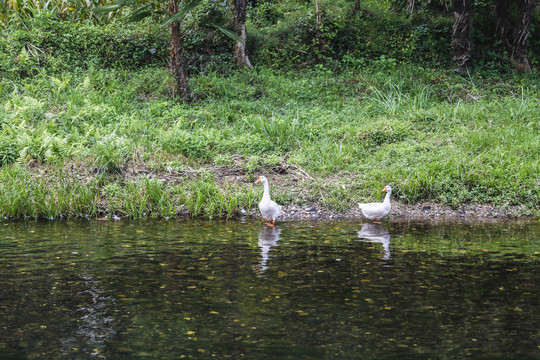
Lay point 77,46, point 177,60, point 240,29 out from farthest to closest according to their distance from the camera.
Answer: point 77,46
point 240,29
point 177,60

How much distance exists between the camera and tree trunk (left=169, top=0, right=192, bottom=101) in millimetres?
16022

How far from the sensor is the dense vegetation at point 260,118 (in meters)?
11.3

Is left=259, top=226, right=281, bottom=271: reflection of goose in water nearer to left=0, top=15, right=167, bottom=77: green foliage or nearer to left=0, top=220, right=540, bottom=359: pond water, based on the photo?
left=0, top=220, right=540, bottom=359: pond water

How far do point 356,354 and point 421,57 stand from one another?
1860cm

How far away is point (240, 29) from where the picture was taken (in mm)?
19734

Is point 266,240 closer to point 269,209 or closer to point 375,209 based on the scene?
point 269,209

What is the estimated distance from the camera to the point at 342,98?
17.4m

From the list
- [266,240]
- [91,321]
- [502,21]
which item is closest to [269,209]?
[266,240]

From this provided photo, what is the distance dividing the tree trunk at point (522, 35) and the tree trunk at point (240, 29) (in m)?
9.51

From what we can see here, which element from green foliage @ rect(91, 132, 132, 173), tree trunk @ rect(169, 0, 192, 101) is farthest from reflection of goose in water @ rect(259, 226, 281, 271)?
tree trunk @ rect(169, 0, 192, 101)

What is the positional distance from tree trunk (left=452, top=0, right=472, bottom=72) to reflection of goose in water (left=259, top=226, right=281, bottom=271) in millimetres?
12676

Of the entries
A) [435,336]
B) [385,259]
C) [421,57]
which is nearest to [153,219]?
[385,259]

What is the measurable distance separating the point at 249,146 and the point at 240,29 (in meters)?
8.01

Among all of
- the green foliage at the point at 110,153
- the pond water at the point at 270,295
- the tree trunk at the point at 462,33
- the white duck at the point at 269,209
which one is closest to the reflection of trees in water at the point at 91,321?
the pond water at the point at 270,295
